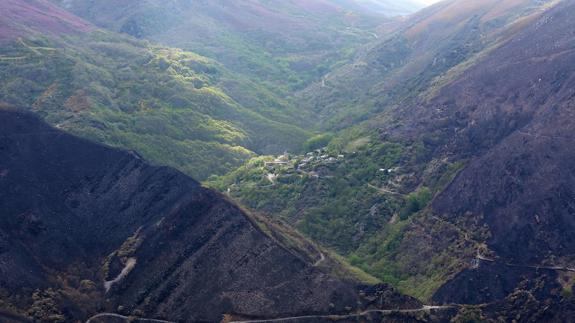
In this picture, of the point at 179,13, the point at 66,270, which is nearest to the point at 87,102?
the point at 66,270

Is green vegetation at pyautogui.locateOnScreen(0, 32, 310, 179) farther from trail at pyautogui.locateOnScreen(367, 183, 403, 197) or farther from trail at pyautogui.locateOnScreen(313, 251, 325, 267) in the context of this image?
trail at pyautogui.locateOnScreen(313, 251, 325, 267)

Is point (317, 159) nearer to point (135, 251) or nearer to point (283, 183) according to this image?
point (283, 183)

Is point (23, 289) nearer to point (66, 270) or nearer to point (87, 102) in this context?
point (66, 270)

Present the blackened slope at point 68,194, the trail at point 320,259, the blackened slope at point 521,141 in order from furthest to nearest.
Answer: the blackened slope at point 521,141
the blackened slope at point 68,194
the trail at point 320,259

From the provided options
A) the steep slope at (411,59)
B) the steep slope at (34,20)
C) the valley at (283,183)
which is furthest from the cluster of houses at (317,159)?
the steep slope at (34,20)

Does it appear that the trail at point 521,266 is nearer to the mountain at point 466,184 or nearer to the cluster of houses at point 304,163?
the mountain at point 466,184
